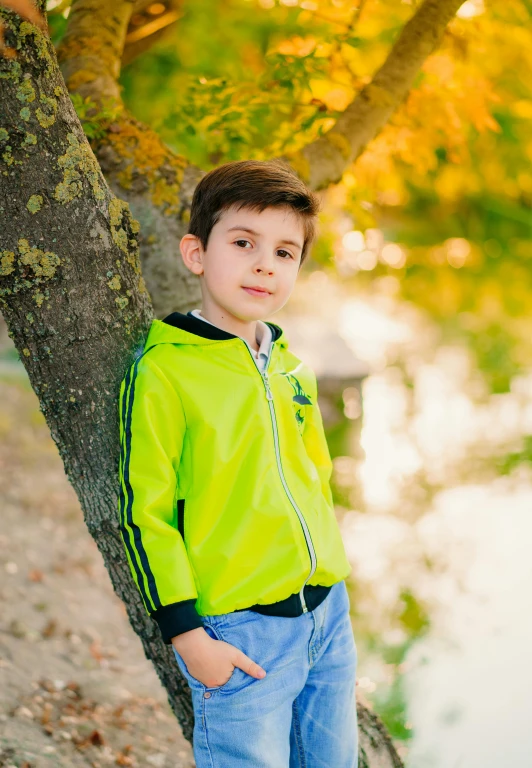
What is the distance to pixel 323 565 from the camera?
66.5 inches

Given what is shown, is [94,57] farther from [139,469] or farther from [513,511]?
[513,511]

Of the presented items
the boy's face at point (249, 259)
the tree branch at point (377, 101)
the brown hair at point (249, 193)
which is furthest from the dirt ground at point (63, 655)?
the tree branch at point (377, 101)

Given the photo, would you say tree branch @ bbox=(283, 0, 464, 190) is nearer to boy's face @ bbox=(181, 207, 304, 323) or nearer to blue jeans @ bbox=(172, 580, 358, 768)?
boy's face @ bbox=(181, 207, 304, 323)

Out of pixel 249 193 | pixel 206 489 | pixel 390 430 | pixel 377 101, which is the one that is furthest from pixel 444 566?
pixel 249 193

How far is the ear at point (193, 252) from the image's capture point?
1.84 meters

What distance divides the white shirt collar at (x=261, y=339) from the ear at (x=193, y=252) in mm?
116

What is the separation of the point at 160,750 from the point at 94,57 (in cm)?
266

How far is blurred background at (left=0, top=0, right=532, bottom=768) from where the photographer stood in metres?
2.98

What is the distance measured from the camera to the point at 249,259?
68.1 inches

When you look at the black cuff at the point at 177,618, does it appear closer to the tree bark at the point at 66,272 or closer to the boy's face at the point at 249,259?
the tree bark at the point at 66,272

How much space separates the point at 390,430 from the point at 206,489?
5.47 meters

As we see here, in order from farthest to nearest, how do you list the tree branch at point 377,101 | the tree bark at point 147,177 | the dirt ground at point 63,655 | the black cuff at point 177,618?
the tree branch at point 377,101, the dirt ground at point 63,655, the tree bark at point 147,177, the black cuff at point 177,618

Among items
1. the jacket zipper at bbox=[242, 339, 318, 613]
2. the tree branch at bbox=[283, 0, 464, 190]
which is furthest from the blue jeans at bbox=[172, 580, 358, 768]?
the tree branch at bbox=[283, 0, 464, 190]

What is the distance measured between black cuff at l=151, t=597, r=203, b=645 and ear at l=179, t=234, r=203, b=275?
830 mm
